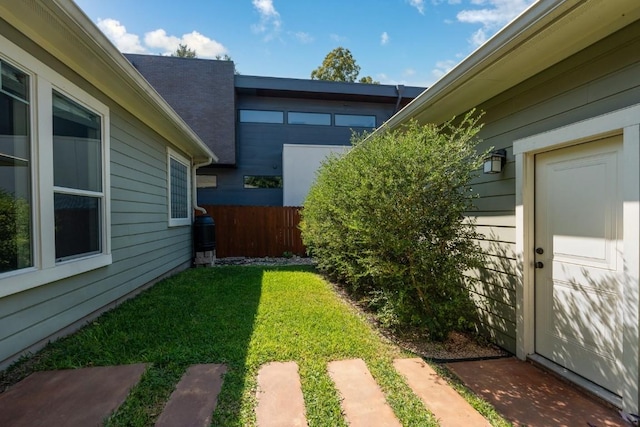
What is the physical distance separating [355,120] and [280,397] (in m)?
12.6

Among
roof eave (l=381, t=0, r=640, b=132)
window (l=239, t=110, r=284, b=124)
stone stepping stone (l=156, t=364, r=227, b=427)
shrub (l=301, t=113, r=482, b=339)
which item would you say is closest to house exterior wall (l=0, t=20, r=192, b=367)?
stone stepping stone (l=156, t=364, r=227, b=427)

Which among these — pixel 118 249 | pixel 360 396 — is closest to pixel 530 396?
pixel 360 396

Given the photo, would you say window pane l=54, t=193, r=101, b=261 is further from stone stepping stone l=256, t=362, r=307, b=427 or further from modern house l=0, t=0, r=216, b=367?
stone stepping stone l=256, t=362, r=307, b=427

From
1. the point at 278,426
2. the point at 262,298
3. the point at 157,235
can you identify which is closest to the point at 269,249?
the point at 157,235

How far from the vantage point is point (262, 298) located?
184 inches

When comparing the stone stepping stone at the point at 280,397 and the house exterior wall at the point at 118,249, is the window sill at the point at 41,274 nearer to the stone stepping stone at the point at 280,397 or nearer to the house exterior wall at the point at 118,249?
the house exterior wall at the point at 118,249

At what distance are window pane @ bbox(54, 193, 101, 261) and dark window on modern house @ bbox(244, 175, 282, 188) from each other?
352 inches

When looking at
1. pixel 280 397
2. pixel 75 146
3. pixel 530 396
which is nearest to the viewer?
pixel 280 397

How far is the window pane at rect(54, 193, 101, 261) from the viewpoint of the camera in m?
3.12

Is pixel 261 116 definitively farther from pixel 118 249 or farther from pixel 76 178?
pixel 76 178

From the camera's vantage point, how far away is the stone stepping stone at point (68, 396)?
6.30 feet

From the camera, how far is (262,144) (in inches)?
504

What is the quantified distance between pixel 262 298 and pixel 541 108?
13.1 ft

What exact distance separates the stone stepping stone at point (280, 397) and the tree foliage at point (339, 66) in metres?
23.8
